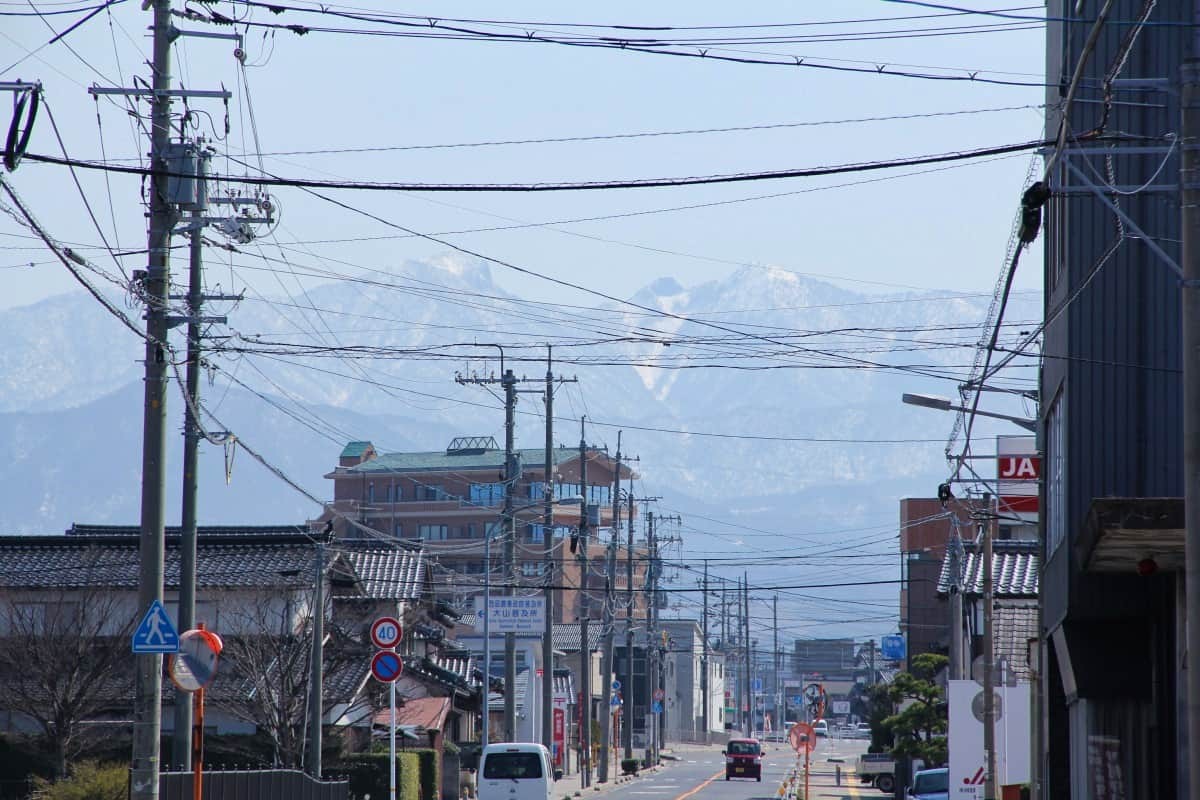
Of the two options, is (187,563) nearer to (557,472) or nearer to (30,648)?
(30,648)

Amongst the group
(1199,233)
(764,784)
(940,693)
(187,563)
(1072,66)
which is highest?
(1072,66)

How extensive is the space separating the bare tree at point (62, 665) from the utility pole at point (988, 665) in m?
19.1

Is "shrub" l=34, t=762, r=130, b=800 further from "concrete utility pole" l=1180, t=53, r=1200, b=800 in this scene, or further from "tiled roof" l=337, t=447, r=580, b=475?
"tiled roof" l=337, t=447, r=580, b=475

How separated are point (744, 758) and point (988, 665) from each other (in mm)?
40244

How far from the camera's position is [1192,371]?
31.6ft

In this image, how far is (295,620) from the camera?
4078cm

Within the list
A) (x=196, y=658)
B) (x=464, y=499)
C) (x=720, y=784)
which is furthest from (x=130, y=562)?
(x=464, y=499)

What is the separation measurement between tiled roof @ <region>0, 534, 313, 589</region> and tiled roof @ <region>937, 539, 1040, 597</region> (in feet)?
56.6

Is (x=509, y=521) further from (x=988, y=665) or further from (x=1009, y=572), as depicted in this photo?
(x=988, y=665)

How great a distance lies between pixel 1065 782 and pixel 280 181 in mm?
16302

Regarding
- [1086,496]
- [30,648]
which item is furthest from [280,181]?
[30,648]

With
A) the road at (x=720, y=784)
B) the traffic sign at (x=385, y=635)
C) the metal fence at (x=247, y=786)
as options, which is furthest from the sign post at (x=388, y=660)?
the road at (x=720, y=784)

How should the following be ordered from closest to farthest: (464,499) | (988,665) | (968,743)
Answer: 1. (988,665)
2. (968,743)
3. (464,499)

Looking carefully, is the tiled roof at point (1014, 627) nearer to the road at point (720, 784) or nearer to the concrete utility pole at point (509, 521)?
the road at point (720, 784)
